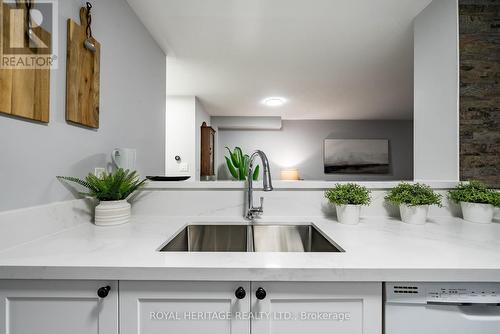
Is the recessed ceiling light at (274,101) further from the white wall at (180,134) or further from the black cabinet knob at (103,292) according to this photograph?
the black cabinet knob at (103,292)

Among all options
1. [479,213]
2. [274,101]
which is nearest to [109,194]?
[479,213]

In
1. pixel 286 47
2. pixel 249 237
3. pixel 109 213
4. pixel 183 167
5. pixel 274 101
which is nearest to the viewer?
pixel 109 213

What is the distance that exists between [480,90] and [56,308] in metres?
2.46

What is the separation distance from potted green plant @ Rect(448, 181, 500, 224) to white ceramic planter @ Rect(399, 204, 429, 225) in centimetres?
25

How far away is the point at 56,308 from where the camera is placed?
2.05 feet

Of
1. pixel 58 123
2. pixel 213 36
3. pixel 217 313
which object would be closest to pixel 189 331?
pixel 217 313

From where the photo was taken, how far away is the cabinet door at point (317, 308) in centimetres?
62

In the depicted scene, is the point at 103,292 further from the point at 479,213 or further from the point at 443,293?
the point at 479,213

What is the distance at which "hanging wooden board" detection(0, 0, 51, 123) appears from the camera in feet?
2.33

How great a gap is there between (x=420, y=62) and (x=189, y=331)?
6.85ft

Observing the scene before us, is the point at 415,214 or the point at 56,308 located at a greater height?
the point at 415,214

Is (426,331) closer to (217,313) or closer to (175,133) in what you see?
(217,313)

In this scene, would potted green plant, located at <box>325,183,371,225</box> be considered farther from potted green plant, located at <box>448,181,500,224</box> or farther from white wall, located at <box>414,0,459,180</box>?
white wall, located at <box>414,0,459,180</box>

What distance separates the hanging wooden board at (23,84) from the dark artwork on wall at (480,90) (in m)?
2.30
